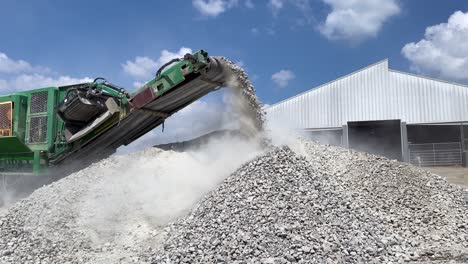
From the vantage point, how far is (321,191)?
596cm

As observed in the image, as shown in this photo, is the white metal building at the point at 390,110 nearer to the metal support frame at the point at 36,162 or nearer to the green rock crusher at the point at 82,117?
the green rock crusher at the point at 82,117

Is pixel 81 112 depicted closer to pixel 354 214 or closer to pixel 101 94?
pixel 101 94

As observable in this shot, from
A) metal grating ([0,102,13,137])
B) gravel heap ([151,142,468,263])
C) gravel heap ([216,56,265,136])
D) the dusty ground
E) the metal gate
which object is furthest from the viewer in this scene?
the metal gate

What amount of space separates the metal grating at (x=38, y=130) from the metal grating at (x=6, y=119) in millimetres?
504

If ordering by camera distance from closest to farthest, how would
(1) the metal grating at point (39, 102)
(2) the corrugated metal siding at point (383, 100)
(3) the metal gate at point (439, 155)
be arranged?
(1) the metal grating at point (39, 102) → (2) the corrugated metal siding at point (383, 100) → (3) the metal gate at point (439, 155)

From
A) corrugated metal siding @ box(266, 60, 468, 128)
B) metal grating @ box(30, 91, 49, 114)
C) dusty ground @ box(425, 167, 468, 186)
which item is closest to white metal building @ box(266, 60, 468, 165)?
corrugated metal siding @ box(266, 60, 468, 128)

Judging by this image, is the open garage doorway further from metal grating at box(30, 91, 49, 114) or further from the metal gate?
metal grating at box(30, 91, 49, 114)

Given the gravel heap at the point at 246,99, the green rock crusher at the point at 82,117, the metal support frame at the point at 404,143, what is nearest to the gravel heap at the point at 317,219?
the gravel heap at the point at 246,99

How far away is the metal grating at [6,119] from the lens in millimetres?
8812

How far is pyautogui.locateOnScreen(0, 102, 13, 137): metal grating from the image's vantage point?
8812mm

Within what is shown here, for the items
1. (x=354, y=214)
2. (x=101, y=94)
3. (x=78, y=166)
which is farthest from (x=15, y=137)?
(x=354, y=214)

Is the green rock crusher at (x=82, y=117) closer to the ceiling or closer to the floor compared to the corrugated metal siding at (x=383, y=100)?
closer to the floor

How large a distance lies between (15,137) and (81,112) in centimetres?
165

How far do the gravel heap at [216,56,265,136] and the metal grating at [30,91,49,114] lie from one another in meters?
3.99
